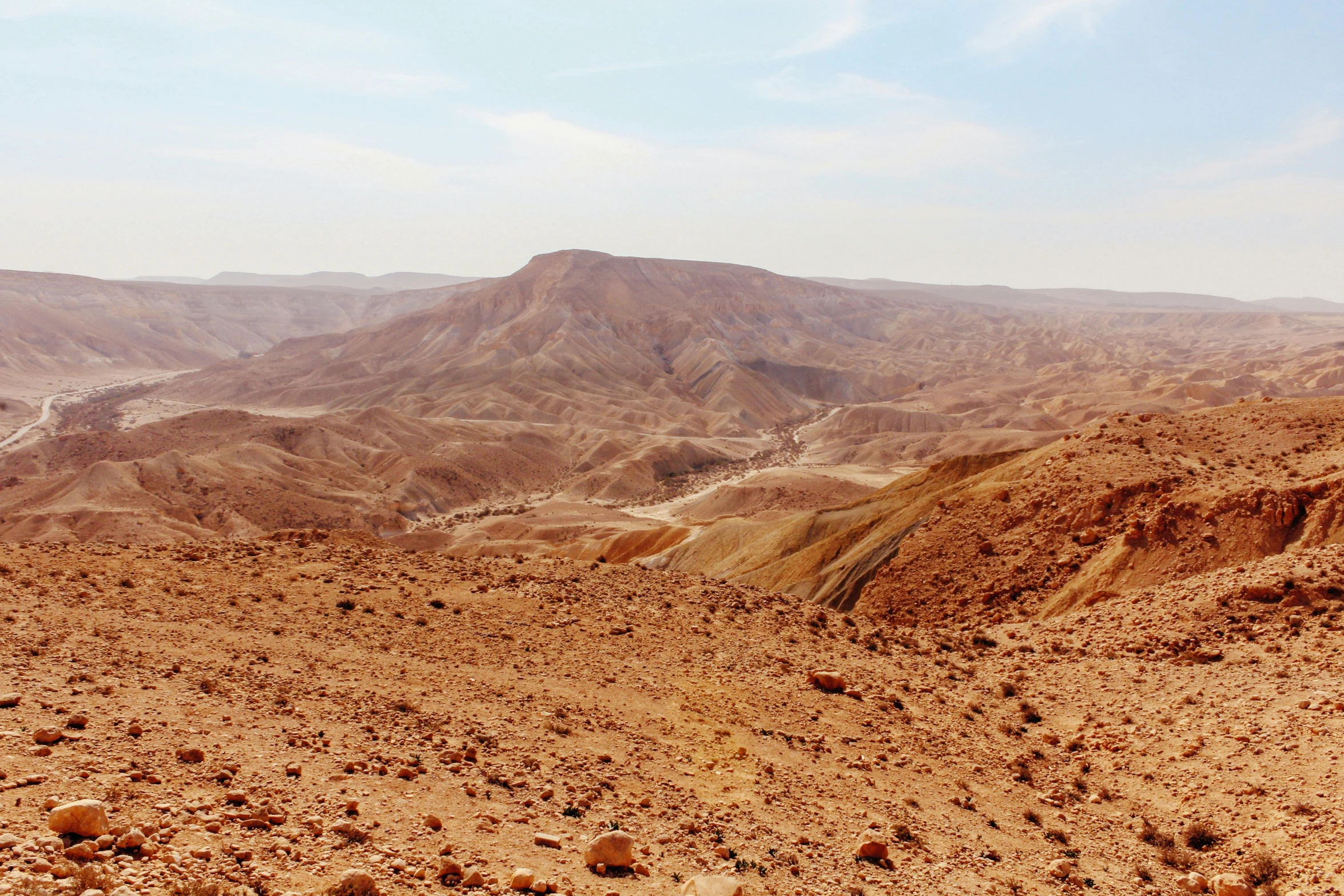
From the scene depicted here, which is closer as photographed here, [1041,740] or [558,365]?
[1041,740]

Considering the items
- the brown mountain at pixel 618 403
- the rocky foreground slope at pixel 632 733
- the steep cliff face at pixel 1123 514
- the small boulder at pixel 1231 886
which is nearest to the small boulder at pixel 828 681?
the rocky foreground slope at pixel 632 733

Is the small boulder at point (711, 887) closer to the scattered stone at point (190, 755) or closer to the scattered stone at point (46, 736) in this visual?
the scattered stone at point (190, 755)

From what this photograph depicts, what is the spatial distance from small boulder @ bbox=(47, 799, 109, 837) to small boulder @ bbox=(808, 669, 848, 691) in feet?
29.5

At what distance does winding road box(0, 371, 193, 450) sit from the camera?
88.9 meters

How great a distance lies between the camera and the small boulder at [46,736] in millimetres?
7270

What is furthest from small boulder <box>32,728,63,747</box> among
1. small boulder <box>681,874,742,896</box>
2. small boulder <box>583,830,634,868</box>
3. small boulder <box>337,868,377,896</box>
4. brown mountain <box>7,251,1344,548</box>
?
brown mountain <box>7,251,1344,548</box>

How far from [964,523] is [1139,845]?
14.2 meters

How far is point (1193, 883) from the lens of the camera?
26.9 feet

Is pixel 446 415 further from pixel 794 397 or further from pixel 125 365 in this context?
pixel 125 365

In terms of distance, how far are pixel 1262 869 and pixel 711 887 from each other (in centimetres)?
568

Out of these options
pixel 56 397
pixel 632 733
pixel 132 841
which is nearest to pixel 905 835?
pixel 632 733

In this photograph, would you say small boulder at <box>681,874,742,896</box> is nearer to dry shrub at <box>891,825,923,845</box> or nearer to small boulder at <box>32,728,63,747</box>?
dry shrub at <box>891,825,923,845</box>

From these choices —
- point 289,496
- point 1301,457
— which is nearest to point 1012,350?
point 289,496

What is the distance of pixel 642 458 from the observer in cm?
7906
